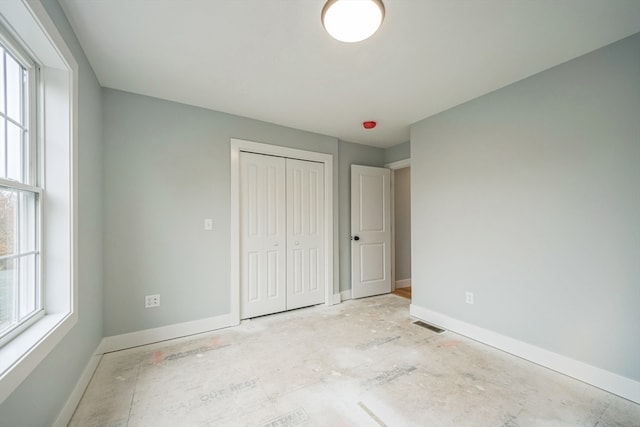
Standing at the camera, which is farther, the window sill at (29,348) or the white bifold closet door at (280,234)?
the white bifold closet door at (280,234)

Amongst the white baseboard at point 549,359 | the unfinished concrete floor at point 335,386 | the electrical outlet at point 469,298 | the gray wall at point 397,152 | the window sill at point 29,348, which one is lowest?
the unfinished concrete floor at point 335,386

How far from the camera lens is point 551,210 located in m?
2.07

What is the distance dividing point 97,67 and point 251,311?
Result: 2684 mm

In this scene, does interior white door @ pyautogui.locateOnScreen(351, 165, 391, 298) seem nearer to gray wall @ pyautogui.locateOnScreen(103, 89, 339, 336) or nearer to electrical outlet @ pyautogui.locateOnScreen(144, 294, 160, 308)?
gray wall @ pyautogui.locateOnScreen(103, 89, 339, 336)

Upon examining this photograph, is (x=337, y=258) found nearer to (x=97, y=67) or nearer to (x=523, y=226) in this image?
(x=523, y=226)

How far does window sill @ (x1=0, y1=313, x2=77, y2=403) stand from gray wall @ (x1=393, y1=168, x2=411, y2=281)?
4.22 metres

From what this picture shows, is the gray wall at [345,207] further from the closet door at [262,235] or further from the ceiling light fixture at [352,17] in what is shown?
the ceiling light fixture at [352,17]

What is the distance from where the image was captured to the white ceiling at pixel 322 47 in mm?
1483

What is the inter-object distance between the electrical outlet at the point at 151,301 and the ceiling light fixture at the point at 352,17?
2706 mm

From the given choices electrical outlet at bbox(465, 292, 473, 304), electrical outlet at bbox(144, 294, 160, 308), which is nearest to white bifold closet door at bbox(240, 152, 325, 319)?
electrical outlet at bbox(144, 294, 160, 308)

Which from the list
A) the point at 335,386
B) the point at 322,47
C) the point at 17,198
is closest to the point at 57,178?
the point at 17,198

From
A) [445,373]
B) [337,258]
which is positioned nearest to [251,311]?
[337,258]

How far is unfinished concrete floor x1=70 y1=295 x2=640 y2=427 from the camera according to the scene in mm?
1526

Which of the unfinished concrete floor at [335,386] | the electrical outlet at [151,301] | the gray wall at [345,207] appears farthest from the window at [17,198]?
the gray wall at [345,207]
